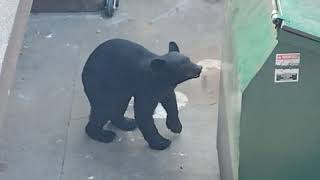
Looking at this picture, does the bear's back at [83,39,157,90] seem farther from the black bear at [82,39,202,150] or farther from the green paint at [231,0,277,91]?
the green paint at [231,0,277,91]

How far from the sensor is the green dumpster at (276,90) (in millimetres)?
3260

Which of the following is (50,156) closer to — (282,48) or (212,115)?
(212,115)

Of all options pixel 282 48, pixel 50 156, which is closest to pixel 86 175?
pixel 50 156

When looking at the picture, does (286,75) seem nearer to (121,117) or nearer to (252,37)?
(252,37)

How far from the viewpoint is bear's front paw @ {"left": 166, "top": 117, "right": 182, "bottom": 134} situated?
4918 millimetres

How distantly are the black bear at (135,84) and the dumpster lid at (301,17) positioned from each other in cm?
125

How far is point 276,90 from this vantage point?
335 cm

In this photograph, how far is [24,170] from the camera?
4.75 meters

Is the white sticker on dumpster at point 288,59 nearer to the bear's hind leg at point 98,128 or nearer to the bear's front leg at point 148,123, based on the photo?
the bear's front leg at point 148,123

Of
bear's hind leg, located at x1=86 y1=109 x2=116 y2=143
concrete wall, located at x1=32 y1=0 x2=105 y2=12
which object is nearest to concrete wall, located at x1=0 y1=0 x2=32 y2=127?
bear's hind leg, located at x1=86 y1=109 x2=116 y2=143

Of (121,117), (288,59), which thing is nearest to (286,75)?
(288,59)

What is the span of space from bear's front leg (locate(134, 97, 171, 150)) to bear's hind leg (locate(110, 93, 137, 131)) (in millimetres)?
105

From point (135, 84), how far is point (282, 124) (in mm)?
1423

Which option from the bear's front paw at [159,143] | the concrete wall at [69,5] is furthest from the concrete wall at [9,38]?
the concrete wall at [69,5]
